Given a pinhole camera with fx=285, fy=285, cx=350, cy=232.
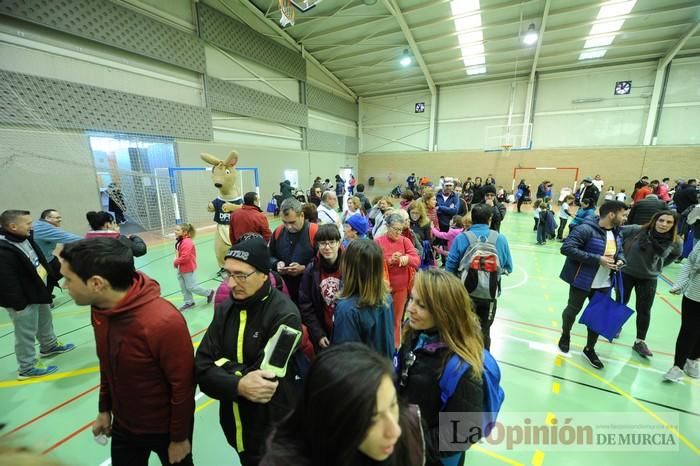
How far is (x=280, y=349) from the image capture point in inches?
49.8

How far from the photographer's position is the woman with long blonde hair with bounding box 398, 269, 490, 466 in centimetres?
121

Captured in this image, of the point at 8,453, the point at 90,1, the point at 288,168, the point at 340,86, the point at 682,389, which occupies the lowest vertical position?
the point at 682,389

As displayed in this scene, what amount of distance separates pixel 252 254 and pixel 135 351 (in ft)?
2.18

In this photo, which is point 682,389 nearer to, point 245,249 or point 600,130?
point 245,249

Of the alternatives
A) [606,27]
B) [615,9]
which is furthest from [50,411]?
[606,27]

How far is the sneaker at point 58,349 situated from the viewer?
3359mm

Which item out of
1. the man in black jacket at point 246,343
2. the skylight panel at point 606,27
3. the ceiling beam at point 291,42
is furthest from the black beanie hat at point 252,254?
the skylight panel at point 606,27

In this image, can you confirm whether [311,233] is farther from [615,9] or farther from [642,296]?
[615,9]

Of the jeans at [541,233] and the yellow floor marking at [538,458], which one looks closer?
the yellow floor marking at [538,458]

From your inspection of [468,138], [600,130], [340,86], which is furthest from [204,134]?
[600,130]

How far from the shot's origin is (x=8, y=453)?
762 millimetres

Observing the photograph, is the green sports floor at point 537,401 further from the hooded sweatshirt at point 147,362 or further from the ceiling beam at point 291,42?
the ceiling beam at point 291,42

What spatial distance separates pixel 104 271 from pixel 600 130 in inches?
796

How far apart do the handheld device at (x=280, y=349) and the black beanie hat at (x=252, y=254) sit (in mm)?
376
